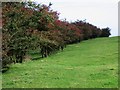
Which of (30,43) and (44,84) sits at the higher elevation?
(30,43)

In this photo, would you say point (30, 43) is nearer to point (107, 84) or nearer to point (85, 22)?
point (107, 84)

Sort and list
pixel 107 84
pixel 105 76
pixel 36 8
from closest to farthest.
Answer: pixel 107 84 < pixel 105 76 < pixel 36 8

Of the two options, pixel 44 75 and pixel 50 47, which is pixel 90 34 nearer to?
pixel 50 47

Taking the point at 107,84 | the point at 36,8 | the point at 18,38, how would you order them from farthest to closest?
the point at 36,8
the point at 18,38
the point at 107,84

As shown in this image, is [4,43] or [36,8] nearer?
[4,43]

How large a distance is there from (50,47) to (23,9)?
20.2m

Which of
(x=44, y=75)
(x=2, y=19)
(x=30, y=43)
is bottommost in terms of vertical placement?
(x=44, y=75)

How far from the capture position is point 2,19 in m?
18.0

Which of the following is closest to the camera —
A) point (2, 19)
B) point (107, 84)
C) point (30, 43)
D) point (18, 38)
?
point (107, 84)

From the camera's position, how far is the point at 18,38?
20219 millimetres

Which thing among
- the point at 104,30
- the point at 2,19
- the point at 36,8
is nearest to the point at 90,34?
the point at 104,30

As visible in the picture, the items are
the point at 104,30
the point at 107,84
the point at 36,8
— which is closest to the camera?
the point at 107,84

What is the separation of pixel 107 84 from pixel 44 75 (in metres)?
4.43

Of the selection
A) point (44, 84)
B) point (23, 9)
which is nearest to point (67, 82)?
point (44, 84)
